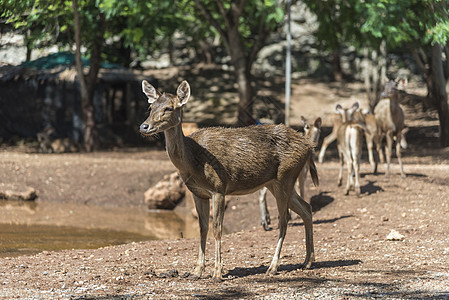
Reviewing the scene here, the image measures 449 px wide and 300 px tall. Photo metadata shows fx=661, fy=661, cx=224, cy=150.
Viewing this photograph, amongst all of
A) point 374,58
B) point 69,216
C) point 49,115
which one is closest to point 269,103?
point 374,58

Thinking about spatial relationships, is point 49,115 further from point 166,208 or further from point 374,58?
point 374,58

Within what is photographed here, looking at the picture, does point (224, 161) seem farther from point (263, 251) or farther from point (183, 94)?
point (263, 251)

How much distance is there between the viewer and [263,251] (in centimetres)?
933

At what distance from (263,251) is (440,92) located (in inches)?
576

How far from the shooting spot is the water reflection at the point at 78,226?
11.8 metres

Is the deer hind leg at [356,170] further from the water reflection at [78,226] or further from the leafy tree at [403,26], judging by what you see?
the leafy tree at [403,26]

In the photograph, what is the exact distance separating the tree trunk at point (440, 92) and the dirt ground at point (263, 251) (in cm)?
A: 461

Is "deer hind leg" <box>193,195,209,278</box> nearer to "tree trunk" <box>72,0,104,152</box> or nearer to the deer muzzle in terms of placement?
the deer muzzle

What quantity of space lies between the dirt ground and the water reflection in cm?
95

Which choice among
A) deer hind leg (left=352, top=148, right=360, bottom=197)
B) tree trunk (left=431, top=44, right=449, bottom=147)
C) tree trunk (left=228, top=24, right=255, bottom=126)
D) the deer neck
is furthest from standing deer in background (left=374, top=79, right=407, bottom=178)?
the deer neck

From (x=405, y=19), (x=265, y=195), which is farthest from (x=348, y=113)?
(x=405, y=19)

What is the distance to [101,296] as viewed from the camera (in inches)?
250

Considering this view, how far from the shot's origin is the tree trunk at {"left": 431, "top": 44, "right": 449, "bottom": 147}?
70.6 feet

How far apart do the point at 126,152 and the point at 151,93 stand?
16.5 metres
